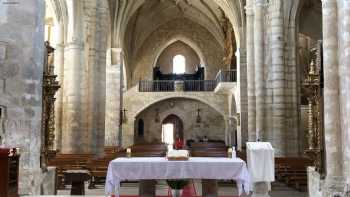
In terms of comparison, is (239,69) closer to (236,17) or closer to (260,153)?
(236,17)

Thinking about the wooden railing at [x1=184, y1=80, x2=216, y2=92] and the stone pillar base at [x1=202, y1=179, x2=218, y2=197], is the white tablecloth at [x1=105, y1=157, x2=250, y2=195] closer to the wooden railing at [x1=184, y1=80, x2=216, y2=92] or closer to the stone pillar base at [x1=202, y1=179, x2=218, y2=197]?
the stone pillar base at [x1=202, y1=179, x2=218, y2=197]

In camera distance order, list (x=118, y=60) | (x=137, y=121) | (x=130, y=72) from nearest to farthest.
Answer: (x=118, y=60), (x=137, y=121), (x=130, y=72)

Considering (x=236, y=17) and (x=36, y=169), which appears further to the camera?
(x=236, y=17)

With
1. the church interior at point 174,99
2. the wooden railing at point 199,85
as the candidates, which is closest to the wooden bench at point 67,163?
the church interior at point 174,99

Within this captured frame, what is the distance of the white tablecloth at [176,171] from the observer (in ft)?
22.5

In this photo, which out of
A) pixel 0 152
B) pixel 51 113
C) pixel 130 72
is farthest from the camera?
pixel 130 72

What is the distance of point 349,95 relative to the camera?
22.6ft

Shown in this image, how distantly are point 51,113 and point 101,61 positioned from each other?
28.4ft

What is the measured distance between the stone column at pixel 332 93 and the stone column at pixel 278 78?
7.26 m

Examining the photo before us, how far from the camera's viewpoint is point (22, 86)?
8039 mm

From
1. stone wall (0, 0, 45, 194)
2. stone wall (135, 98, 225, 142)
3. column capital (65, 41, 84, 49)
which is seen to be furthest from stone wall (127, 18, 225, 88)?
stone wall (0, 0, 45, 194)

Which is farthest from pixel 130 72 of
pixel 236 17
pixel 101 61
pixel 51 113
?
pixel 51 113

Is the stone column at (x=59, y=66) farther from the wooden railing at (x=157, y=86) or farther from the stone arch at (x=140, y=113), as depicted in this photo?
the wooden railing at (x=157, y=86)

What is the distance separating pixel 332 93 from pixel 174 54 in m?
31.2
